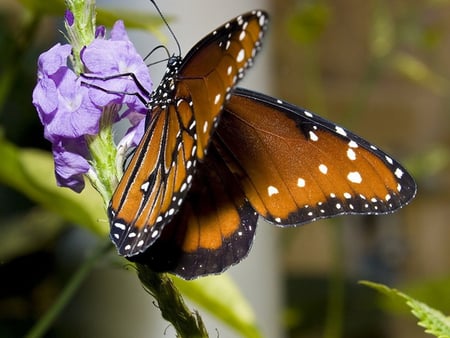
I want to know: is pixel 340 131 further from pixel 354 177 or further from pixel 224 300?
pixel 224 300

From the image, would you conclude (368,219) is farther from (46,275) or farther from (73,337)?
(73,337)

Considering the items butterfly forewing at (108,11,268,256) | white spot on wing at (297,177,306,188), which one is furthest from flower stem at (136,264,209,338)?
white spot on wing at (297,177,306,188)

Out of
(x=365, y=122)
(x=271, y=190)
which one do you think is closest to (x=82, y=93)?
(x=271, y=190)

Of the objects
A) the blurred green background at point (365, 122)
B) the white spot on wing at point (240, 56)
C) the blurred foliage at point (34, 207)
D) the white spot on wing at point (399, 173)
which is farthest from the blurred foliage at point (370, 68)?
the white spot on wing at point (240, 56)

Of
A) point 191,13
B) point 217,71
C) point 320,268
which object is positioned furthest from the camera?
point 320,268

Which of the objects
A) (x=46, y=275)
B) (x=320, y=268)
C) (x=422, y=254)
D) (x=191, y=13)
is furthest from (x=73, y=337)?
(x=422, y=254)

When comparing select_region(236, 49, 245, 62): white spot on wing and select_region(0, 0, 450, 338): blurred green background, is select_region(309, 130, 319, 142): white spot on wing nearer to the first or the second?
select_region(236, 49, 245, 62): white spot on wing
